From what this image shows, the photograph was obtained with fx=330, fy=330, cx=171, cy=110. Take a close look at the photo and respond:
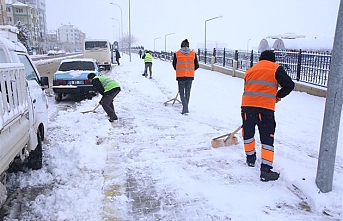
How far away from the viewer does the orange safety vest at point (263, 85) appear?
4.14m

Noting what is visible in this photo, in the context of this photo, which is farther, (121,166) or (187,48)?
(187,48)

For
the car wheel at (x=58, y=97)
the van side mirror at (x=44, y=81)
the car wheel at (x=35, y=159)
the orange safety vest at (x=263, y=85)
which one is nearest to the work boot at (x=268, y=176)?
the orange safety vest at (x=263, y=85)

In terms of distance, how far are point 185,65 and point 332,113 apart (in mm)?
5221

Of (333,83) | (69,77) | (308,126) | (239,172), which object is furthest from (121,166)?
(69,77)

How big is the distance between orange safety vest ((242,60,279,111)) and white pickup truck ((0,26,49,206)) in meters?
2.82

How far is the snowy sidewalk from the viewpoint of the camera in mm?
3527

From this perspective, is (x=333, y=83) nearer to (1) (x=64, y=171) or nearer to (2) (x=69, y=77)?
(1) (x=64, y=171)

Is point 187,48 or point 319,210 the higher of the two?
point 187,48

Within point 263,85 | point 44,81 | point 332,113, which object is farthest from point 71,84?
point 332,113

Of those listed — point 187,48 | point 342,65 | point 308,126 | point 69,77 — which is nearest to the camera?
point 342,65

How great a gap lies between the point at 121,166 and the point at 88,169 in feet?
1.55

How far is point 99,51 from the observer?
28.5m

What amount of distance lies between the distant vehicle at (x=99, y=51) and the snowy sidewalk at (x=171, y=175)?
20.8 meters

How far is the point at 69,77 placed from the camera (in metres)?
11.8
